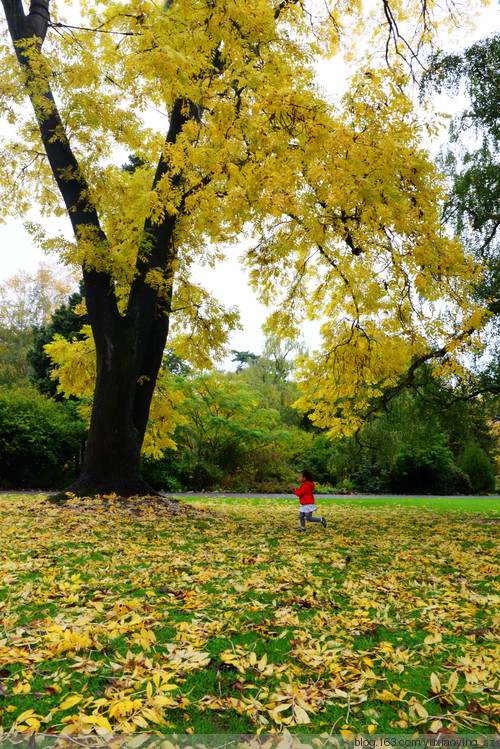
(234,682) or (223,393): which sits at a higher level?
(223,393)

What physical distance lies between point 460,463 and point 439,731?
944 inches

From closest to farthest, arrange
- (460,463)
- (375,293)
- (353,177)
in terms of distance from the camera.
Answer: (353,177)
(375,293)
(460,463)

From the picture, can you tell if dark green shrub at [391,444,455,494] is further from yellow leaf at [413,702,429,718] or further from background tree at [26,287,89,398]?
yellow leaf at [413,702,429,718]

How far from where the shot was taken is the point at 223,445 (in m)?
19.3

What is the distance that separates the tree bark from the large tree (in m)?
0.03

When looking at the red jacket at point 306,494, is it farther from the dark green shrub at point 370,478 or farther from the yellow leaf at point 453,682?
the dark green shrub at point 370,478

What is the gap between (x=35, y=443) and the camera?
48.0ft

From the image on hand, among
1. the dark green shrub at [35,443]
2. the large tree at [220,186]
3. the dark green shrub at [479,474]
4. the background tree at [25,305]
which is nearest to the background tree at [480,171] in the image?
the large tree at [220,186]

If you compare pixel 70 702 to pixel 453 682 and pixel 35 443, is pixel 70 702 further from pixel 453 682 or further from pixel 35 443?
pixel 35 443

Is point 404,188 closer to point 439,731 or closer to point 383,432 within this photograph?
point 383,432

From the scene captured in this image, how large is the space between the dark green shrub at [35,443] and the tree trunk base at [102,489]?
22.8 feet

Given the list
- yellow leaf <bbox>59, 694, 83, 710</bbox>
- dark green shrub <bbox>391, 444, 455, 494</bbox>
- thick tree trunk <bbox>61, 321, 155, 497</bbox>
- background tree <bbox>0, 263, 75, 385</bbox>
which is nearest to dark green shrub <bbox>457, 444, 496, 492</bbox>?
dark green shrub <bbox>391, 444, 455, 494</bbox>

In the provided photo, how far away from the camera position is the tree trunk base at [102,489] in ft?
27.1

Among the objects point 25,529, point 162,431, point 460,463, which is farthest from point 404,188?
point 460,463
